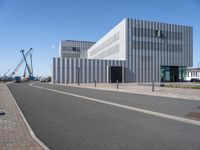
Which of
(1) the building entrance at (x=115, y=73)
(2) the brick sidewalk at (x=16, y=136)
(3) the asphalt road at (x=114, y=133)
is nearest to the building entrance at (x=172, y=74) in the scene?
(1) the building entrance at (x=115, y=73)

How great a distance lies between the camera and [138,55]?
64750 mm

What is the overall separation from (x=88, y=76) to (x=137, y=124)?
181 feet

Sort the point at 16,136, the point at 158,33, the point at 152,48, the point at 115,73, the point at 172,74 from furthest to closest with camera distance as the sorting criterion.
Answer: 1. the point at 172,74
2. the point at 152,48
3. the point at 158,33
4. the point at 115,73
5. the point at 16,136

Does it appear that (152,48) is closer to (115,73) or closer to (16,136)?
(115,73)

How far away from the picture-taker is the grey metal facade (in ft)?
400

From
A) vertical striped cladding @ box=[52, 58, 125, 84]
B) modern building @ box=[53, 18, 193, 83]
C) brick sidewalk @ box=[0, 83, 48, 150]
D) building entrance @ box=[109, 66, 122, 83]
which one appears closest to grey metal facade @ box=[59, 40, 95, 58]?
modern building @ box=[53, 18, 193, 83]

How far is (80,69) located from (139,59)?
47.7 ft

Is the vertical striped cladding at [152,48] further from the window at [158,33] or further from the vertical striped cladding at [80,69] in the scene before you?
the vertical striped cladding at [80,69]

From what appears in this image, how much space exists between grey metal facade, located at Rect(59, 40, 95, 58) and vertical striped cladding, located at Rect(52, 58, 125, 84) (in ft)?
192

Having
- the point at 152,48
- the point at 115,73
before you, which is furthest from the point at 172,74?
the point at 115,73

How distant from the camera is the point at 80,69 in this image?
209 ft

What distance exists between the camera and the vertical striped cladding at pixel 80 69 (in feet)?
206

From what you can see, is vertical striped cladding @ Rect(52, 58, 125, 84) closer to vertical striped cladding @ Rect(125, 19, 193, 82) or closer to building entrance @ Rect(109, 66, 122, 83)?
building entrance @ Rect(109, 66, 122, 83)

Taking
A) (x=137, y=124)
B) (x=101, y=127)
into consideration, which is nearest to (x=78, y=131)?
(x=101, y=127)
